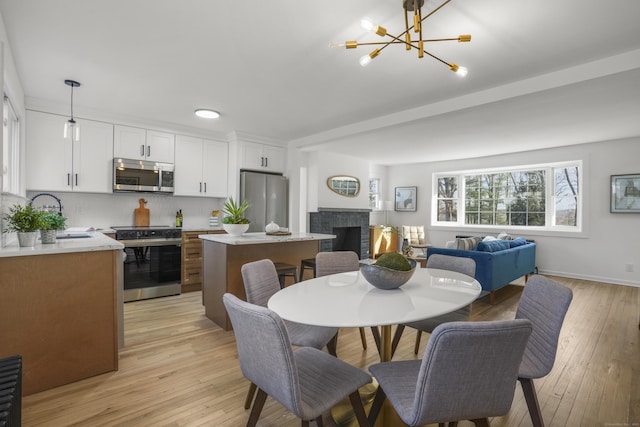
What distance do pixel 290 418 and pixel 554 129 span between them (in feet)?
16.4

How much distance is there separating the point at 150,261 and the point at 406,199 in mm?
6048

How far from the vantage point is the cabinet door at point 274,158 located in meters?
5.55

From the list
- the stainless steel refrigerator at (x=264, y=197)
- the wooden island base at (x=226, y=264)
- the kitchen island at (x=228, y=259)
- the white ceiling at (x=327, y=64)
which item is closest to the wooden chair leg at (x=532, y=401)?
the white ceiling at (x=327, y=64)

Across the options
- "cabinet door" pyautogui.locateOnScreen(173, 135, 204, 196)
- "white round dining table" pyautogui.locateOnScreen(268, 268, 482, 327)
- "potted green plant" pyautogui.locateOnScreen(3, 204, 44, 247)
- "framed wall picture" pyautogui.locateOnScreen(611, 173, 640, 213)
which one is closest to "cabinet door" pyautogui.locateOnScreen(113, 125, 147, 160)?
"cabinet door" pyautogui.locateOnScreen(173, 135, 204, 196)

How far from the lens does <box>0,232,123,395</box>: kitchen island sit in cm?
195

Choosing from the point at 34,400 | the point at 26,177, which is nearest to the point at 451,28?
the point at 34,400

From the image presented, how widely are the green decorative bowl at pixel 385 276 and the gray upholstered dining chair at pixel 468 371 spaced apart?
0.65 meters

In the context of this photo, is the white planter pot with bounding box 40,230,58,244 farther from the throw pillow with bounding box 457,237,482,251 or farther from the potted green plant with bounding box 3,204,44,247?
the throw pillow with bounding box 457,237,482,251

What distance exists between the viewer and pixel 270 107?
12.8 ft

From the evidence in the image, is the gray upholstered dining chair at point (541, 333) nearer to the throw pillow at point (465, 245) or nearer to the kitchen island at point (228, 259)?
the kitchen island at point (228, 259)

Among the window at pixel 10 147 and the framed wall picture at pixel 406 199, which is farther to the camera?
the framed wall picture at pixel 406 199

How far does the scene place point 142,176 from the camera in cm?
437

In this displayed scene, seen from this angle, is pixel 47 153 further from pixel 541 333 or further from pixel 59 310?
pixel 541 333

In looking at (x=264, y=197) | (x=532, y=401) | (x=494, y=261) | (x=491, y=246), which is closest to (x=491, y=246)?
(x=491, y=246)
